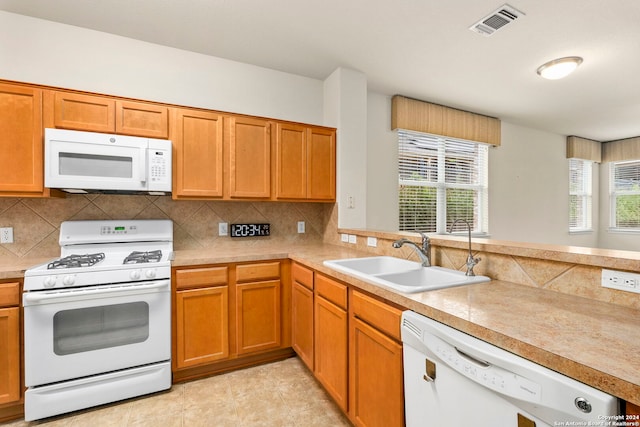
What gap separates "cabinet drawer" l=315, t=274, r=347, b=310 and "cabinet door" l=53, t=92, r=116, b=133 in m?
1.81

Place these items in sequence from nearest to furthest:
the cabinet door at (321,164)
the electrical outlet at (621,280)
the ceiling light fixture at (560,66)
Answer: the electrical outlet at (621,280) → the ceiling light fixture at (560,66) → the cabinet door at (321,164)

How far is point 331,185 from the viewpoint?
9.69ft

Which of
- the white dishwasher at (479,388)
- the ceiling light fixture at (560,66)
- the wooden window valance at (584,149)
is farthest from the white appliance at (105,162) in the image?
the wooden window valance at (584,149)

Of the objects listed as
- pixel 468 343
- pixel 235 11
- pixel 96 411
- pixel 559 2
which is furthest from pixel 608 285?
pixel 96 411

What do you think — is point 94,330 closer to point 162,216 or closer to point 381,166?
point 162,216

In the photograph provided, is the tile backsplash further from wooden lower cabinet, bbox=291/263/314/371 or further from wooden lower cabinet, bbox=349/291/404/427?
wooden lower cabinet, bbox=349/291/404/427

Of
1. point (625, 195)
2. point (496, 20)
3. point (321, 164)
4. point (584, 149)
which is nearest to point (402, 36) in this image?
point (496, 20)

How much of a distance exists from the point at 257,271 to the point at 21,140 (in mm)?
1745

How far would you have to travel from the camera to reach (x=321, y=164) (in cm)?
291

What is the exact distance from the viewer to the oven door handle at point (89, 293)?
66.4 inches

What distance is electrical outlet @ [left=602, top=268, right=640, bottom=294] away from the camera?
40.4 inches

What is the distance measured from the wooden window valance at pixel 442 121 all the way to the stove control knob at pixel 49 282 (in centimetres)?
329

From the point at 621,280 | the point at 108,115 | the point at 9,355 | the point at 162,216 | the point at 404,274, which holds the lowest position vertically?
the point at 9,355

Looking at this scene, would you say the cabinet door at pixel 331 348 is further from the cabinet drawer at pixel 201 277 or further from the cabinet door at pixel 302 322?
the cabinet drawer at pixel 201 277
